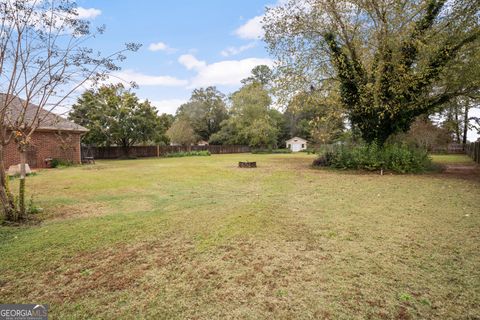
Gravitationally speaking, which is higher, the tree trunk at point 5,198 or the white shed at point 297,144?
the white shed at point 297,144

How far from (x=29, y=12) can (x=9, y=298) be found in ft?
15.7

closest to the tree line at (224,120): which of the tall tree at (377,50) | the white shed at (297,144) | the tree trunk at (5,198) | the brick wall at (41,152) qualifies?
the tall tree at (377,50)

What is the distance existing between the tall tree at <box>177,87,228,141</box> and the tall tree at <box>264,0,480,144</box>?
33194 millimetres

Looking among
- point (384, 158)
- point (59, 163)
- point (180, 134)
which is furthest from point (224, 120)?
point (384, 158)

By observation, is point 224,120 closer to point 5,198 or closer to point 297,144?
point 297,144

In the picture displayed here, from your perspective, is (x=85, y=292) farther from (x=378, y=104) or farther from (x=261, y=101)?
(x=261, y=101)

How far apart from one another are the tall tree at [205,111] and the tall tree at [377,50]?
3319 cm

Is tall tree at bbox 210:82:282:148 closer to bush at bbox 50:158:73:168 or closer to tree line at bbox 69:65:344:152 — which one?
tree line at bbox 69:65:344:152

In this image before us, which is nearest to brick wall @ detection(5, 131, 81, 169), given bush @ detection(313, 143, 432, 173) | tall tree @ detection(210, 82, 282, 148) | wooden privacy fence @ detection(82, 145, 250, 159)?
wooden privacy fence @ detection(82, 145, 250, 159)

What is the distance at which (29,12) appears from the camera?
187 inches

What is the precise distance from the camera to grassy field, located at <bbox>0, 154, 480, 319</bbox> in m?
2.35

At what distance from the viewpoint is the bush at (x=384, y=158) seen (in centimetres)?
1198

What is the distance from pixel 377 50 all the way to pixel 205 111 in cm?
3688

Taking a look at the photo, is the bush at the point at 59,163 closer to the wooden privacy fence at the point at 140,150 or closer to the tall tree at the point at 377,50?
the wooden privacy fence at the point at 140,150
